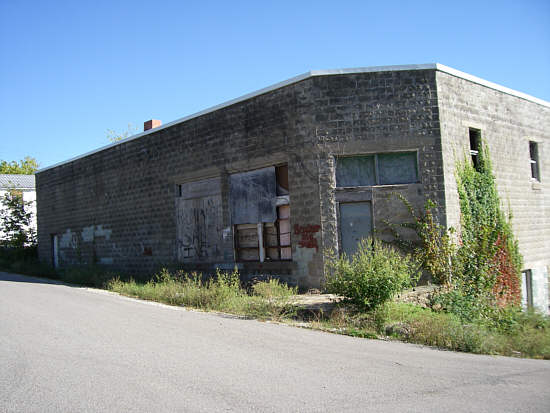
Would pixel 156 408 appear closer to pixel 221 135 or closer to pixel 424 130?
pixel 424 130

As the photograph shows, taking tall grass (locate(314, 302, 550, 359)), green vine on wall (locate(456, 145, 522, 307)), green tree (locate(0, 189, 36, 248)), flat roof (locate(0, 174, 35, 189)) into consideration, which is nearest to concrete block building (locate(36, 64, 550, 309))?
green vine on wall (locate(456, 145, 522, 307))

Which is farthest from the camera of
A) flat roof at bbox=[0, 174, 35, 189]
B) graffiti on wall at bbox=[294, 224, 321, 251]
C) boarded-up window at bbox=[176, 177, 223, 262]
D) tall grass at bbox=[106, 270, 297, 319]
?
flat roof at bbox=[0, 174, 35, 189]

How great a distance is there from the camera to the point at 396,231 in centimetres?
1255

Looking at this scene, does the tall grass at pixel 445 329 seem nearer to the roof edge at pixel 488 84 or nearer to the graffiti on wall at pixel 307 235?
the graffiti on wall at pixel 307 235

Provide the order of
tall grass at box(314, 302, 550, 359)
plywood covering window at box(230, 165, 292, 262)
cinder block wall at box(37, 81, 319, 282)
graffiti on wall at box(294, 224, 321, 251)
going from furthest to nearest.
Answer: plywood covering window at box(230, 165, 292, 262) → cinder block wall at box(37, 81, 319, 282) → graffiti on wall at box(294, 224, 321, 251) → tall grass at box(314, 302, 550, 359)

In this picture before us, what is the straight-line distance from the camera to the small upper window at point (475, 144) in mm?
14164

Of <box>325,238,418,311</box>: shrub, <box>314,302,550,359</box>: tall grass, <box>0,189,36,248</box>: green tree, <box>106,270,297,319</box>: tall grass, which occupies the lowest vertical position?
<box>314,302,550,359</box>: tall grass

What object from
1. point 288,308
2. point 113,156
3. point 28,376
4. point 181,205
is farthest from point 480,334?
point 113,156

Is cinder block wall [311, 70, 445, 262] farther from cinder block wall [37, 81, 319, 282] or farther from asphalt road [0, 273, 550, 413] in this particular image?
asphalt road [0, 273, 550, 413]

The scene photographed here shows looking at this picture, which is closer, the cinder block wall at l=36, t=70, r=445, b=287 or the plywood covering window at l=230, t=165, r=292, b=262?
the cinder block wall at l=36, t=70, r=445, b=287

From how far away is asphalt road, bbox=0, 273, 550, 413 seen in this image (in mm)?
4875

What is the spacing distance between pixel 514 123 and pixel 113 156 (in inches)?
631

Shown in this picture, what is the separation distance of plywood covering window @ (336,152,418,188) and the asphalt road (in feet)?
17.1

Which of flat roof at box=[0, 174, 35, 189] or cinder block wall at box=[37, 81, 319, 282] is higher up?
flat roof at box=[0, 174, 35, 189]
